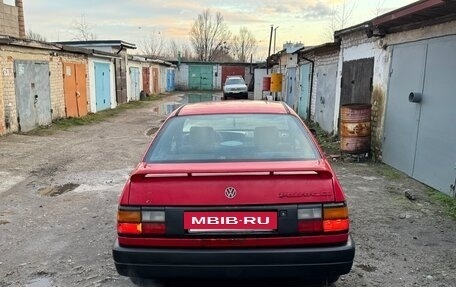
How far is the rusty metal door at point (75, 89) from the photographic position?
15367 mm

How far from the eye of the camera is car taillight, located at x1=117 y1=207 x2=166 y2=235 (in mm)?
2621

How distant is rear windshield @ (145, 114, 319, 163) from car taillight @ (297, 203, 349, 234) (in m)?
0.51

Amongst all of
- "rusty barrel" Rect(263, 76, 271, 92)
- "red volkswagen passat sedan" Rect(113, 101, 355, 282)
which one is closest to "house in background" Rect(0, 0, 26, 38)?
"rusty barrel" Rect(263, 76, 271, 92)

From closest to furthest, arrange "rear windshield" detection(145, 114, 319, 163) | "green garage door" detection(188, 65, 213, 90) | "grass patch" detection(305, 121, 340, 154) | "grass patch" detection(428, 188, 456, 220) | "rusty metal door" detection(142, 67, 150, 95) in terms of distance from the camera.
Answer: "rear windshield" detection(145, 114, 319, 163) < "grass patch" detection(428, 188, 456, 220) < "grass patch" detection(305, 121, 340, 154) < "rusty metal door" detection(142, 67, 150, 95) < "green garage door" detection(188, 65, 213, 90)

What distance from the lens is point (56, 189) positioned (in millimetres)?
6395

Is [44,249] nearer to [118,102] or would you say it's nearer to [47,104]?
[47,104]

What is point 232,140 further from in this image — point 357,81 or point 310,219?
point 357,81

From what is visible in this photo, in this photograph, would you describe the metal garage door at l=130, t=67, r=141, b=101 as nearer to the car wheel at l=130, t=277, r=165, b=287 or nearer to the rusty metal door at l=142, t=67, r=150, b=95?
the rusty metal door at l=142, t=67, r=150, b=95

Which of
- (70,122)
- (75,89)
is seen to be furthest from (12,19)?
(70,122)

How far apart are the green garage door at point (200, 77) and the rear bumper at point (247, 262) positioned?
42.8 m

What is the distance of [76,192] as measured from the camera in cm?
620

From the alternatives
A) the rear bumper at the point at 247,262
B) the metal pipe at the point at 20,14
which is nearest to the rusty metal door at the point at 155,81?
the metal pipe at the point at 20,14

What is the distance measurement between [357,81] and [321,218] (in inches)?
304

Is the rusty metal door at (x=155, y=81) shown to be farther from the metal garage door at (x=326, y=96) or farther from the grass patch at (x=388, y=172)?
the grass patch at (x=388, y=172)
